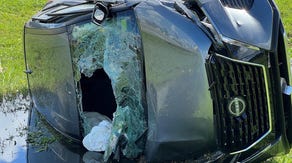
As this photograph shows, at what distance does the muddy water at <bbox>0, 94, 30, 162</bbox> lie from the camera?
4770mm

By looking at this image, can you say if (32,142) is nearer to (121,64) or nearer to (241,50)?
(121,64)

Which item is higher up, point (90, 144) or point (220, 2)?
point (220, 2)

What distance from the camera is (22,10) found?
1217 cm

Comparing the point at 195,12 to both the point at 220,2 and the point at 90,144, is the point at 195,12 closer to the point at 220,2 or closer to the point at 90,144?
the point at 220,2

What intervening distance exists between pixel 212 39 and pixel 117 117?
1.13 metres

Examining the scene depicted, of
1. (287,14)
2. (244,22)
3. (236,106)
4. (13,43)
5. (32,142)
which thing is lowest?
(32,142)

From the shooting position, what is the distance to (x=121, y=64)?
4.29 metres

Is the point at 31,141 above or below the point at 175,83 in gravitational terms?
below

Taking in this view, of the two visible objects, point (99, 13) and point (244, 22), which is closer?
point (244, 22)

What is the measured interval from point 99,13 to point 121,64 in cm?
45

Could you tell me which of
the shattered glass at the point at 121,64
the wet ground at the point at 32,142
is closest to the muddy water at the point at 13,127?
the wet ground at the point at 32,142

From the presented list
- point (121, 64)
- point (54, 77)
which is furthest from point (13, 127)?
point (121, 64)

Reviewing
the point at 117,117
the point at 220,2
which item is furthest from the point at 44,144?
the point at 220,2

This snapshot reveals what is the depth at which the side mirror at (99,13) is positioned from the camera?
411 cm
